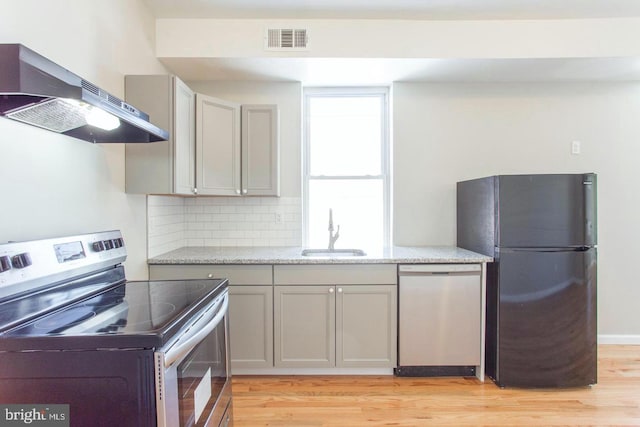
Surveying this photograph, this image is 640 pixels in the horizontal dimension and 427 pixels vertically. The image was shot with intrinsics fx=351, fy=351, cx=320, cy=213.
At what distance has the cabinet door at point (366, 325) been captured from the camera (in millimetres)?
2457

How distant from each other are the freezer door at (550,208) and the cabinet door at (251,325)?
1711 mm

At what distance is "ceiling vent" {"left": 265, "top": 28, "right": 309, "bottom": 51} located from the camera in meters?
2.57

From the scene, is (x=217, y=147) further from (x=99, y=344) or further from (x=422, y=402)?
(x=422, y=402)

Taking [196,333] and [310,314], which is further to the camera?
[310,314]

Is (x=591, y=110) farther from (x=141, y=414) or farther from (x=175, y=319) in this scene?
(x=141, y=414)

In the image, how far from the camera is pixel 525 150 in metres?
3.11

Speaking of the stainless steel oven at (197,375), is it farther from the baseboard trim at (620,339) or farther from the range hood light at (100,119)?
the baseboard trim at (620,339)

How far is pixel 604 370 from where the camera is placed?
2658 millimetres

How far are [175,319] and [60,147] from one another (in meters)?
1.04

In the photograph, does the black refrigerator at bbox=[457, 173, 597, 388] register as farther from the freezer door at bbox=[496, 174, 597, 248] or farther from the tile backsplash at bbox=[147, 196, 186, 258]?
the tile backsplash at bbox=[147, 196, 186, 258]

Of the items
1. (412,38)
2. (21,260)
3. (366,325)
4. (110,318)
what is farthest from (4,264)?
(412,38)

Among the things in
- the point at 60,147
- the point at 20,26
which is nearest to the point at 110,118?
the point at 60,147

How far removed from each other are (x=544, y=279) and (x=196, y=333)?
219 cm

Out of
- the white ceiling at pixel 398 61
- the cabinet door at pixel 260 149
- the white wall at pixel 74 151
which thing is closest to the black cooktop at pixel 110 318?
the white wall at pixel 74 151
